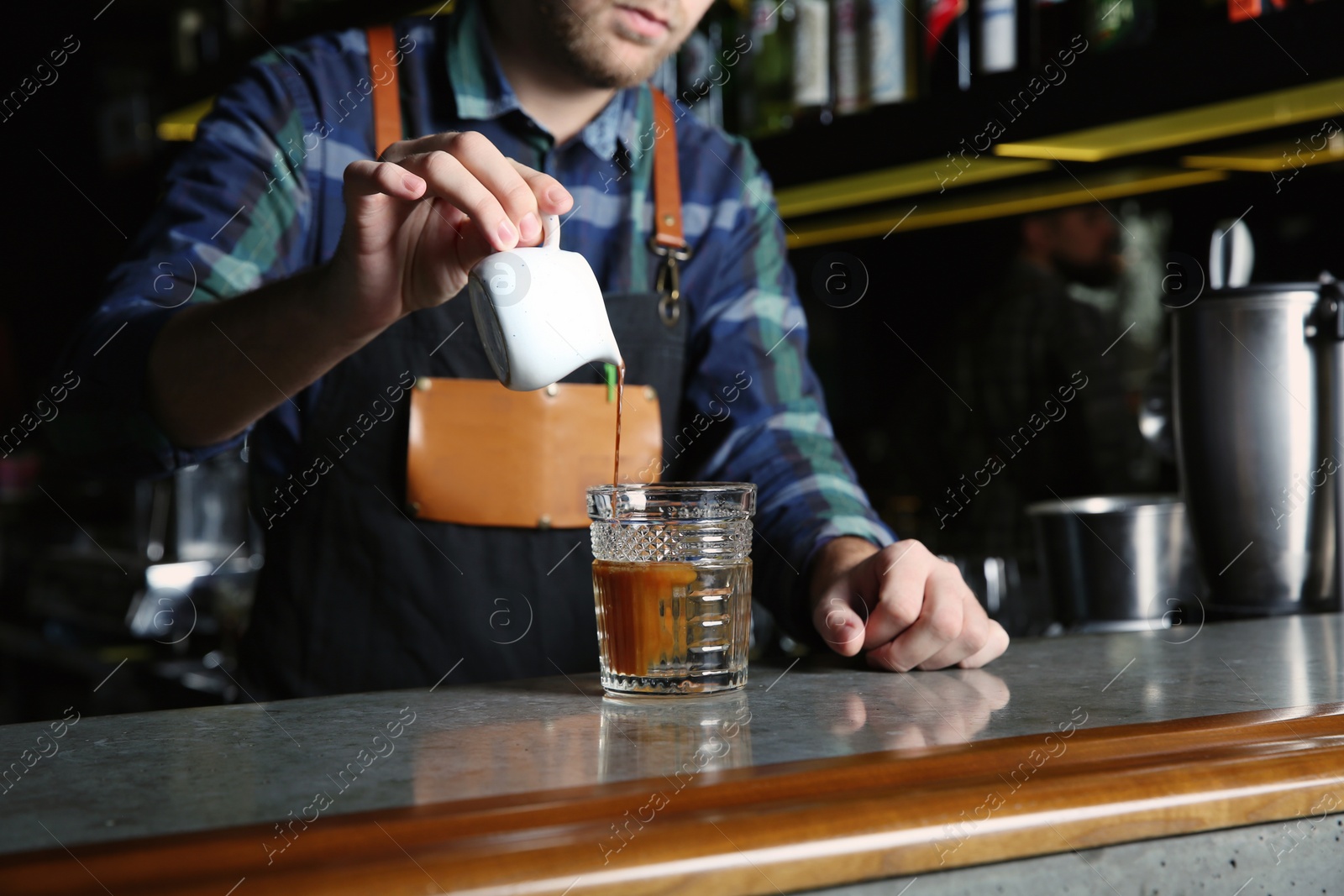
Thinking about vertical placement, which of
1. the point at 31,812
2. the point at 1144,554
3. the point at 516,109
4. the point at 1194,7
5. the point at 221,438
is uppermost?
the point at 1194,7

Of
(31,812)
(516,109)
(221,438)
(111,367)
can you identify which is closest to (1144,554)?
(516,109)

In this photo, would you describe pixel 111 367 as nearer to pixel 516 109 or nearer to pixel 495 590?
pixel 495 590

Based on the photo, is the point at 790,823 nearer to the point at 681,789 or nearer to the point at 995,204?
the point at 681,789

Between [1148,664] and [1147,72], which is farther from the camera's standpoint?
[1147,72]

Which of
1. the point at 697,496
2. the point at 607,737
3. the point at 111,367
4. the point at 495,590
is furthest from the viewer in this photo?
the point at 495,590

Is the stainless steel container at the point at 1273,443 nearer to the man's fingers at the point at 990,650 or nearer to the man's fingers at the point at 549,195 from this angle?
the man's fingers at the point at 990,650

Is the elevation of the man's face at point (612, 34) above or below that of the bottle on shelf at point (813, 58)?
below

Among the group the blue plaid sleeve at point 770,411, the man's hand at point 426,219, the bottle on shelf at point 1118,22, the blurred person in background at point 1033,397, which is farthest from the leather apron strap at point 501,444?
the blurred person in background at point 1033,397

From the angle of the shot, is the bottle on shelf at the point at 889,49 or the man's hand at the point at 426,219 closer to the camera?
the man's hand at the point at 426,219

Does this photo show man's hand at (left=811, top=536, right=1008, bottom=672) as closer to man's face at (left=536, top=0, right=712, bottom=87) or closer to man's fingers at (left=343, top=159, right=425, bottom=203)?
man's fingers at (left=343, top=159, right=425, bottom=203)

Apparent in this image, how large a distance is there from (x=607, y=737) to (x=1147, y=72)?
1222 millimetres

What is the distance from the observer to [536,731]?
805mm

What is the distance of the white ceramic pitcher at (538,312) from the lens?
0.84 m

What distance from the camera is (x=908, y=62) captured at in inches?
82.3
